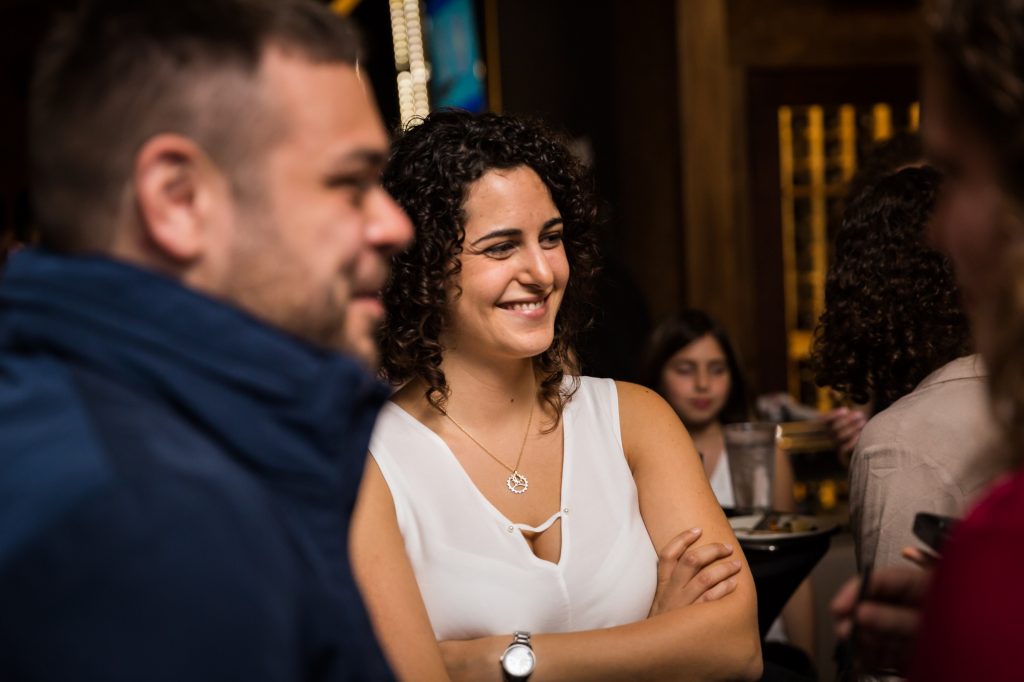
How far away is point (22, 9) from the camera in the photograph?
8.94 metres

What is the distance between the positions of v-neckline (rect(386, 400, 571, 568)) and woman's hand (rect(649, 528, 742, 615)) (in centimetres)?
19

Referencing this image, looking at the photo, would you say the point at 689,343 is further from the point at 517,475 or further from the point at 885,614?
the point at 885,614

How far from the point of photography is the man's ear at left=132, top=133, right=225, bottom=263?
1.02 metres

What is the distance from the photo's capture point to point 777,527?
2.79 meters

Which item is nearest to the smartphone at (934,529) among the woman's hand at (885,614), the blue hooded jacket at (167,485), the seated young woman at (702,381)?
the woman's hand at (885,614)

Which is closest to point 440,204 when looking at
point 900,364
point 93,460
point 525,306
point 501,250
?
point 501,250

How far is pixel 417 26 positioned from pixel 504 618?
21.1 ft

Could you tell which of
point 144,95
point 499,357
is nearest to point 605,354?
point 499,357

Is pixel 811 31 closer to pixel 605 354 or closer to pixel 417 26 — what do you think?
pixel 605 354

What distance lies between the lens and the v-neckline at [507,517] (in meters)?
2.10

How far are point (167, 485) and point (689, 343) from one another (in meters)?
3.40

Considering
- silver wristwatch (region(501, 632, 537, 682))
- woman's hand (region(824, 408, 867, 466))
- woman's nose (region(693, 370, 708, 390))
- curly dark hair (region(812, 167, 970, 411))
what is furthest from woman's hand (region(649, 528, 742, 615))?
woman's nose (region(693, 370, 708, 390))

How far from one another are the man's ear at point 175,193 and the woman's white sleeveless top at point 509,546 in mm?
1119

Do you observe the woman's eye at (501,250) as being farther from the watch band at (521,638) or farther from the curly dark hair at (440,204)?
the watch band at (521,638)
